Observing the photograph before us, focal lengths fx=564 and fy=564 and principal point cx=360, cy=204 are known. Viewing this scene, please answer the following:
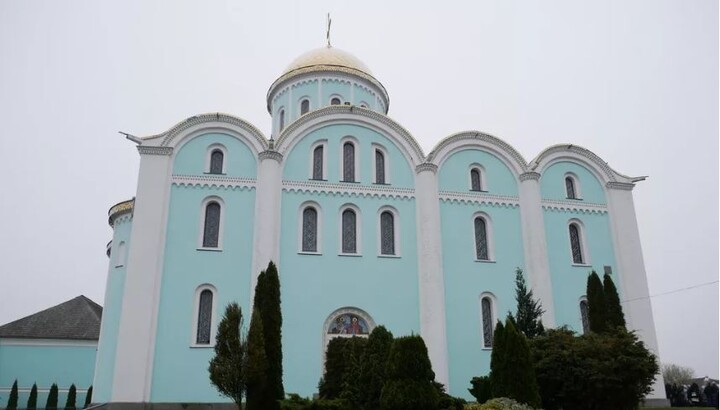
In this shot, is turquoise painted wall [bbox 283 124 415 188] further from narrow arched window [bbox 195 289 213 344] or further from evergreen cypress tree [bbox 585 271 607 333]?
evergreen cypress tree [bbox 585 271 607 333]

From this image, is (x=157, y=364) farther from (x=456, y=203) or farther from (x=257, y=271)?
(x=456, y=203)

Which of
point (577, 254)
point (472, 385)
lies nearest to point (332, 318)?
point (472, 385)

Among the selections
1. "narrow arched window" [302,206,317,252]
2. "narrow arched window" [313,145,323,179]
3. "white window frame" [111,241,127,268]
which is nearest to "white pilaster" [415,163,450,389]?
"narrow arched window" [313,145,323,179]

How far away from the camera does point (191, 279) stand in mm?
18891

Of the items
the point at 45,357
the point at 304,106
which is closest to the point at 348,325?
the point at 304,106

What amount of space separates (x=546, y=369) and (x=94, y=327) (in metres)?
27.7

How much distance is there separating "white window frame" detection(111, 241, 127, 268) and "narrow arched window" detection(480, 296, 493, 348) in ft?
43.2

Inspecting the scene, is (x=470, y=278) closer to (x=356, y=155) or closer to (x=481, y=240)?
(x=481, y=240)

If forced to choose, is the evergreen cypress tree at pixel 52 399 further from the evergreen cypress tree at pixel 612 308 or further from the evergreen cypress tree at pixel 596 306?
the evergreen cypress tree at pixel 612 308

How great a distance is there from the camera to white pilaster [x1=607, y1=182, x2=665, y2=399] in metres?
21.4

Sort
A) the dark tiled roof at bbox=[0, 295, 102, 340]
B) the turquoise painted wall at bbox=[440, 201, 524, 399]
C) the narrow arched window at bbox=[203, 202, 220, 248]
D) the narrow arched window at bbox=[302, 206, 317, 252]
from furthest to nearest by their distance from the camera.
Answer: the dark tiled roof at bbox=[0, 295, 102, 340], the narrow arched window at bbox=[302, 206, 317, 252], the turquoise painted wall at bbox=[440, 201, 524, 399], the narrow arched window at bbox=[203, 202, 220, 248]

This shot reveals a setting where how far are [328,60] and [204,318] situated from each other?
45.6ft

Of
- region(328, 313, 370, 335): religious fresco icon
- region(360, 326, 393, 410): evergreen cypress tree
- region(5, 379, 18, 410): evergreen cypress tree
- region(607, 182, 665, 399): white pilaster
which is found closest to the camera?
region(360, 326, 393, 410): evergreen cypress tree

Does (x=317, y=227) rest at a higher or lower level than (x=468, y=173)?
lower
